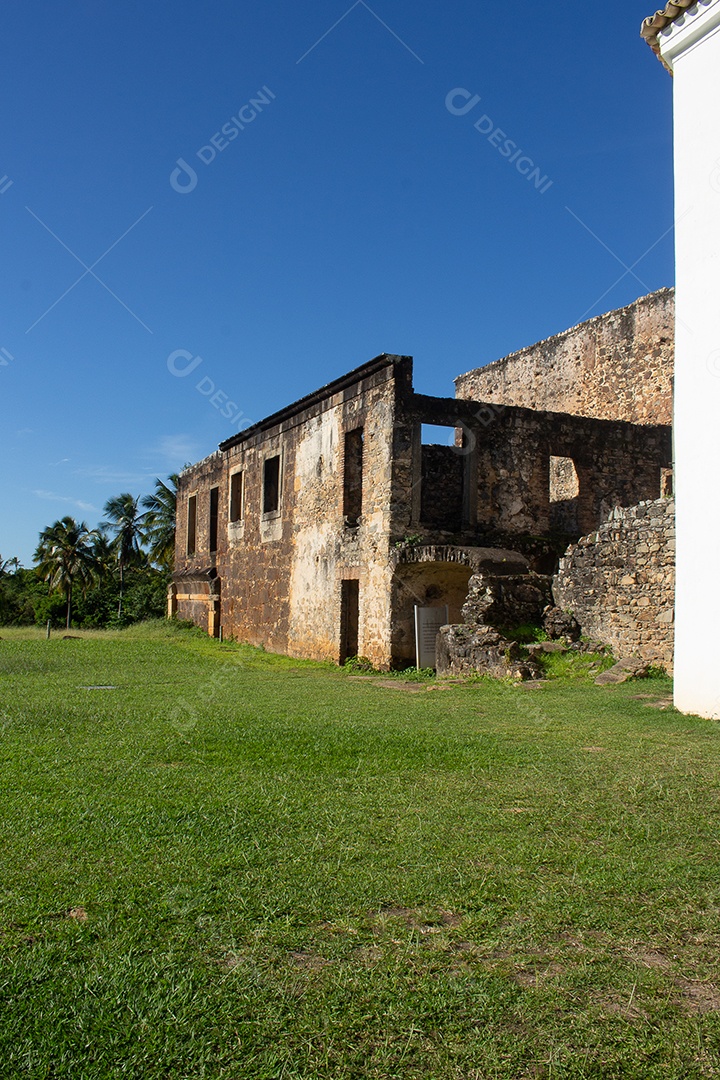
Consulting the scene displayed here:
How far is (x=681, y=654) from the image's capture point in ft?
24.7

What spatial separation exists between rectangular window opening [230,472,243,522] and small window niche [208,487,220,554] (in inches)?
65.2

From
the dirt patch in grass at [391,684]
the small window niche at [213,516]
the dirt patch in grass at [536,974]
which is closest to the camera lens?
the dirt patch in grass at [536,974]

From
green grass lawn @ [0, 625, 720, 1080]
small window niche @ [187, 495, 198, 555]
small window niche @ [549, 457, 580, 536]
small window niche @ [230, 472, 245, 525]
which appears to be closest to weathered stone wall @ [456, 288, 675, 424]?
small window niche @ [549, 457, 580, 536]

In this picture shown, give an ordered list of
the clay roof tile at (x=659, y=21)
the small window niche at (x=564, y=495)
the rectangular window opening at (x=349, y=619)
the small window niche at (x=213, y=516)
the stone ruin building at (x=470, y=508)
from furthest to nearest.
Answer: the small window niche at (x=213, y=516) → the small window niche at (x=564, y=495) → the rectangular window opening at (x=349, y=619) → the stone ruin building at (x=470, y=508) → the clay roof tile at (x=659, y=21)

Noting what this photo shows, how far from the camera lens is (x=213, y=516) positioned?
23.5 metres

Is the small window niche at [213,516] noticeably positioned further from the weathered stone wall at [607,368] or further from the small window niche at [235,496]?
the weathered stone wall at [607,368]

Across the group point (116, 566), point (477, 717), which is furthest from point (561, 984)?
point (116, 566)

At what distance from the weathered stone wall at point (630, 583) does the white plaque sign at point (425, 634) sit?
2.31 meters

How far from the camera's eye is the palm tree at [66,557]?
4047 centimetres

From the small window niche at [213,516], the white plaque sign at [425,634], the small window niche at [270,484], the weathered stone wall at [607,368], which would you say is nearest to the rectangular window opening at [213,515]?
the small window niche at [213,516]

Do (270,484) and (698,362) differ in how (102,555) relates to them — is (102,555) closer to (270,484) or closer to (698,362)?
(270,484)

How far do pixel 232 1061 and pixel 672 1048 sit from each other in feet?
3.93

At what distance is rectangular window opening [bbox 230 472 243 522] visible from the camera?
843 inches

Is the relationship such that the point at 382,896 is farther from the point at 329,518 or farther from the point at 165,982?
the point at 329,518
